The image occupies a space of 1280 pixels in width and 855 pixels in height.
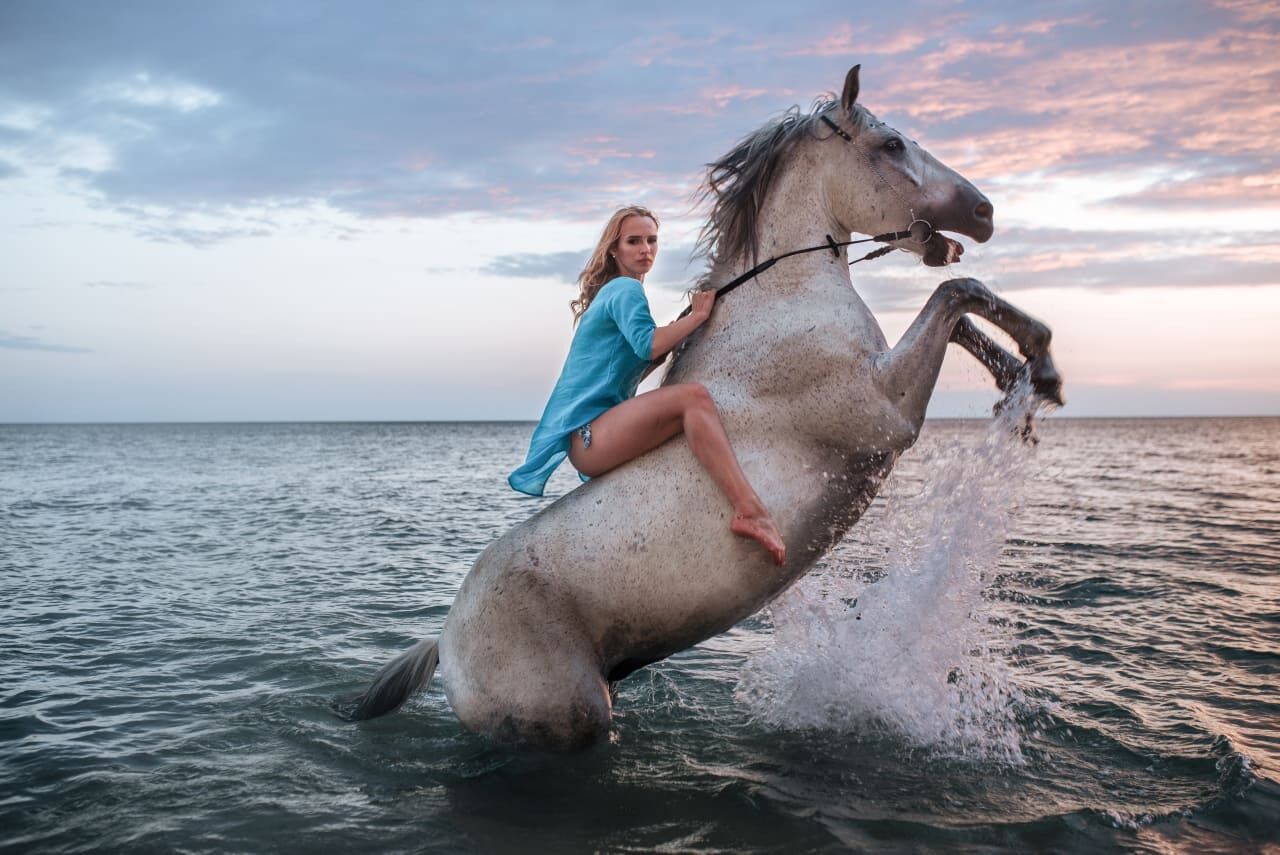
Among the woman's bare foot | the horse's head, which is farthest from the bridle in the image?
the woman's bare foot

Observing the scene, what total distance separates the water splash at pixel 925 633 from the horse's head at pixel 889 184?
3.43 ft

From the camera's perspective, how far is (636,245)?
4.89 metres

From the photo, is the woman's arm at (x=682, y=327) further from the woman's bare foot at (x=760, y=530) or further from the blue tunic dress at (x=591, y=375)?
the woman's bare foot at (x=760, y=530)

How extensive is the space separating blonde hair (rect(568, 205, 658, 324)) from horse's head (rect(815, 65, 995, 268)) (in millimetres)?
1007

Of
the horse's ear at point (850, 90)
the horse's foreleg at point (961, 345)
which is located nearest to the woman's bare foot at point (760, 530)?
the horse's foreleg at point (961, 345)

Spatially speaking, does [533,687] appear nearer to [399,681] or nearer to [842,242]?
[399,681]

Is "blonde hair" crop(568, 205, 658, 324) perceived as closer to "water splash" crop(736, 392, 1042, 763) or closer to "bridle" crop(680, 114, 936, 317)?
"bridle" crop(680, 114, 936, 317)

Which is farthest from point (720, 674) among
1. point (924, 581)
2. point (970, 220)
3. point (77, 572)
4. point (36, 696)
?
point (77, 572)

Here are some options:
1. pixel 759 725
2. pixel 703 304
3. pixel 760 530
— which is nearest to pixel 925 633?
pixel 759 725

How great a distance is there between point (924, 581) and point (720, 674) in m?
1.78

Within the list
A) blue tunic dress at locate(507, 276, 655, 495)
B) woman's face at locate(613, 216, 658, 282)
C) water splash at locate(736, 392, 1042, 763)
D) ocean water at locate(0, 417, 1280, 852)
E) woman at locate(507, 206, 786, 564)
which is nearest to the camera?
ocean water at locate(0, 417, 1280, 852)

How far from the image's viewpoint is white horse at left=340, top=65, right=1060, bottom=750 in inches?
168

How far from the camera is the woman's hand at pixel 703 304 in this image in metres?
4.57

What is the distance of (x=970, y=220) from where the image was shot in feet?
15.3
